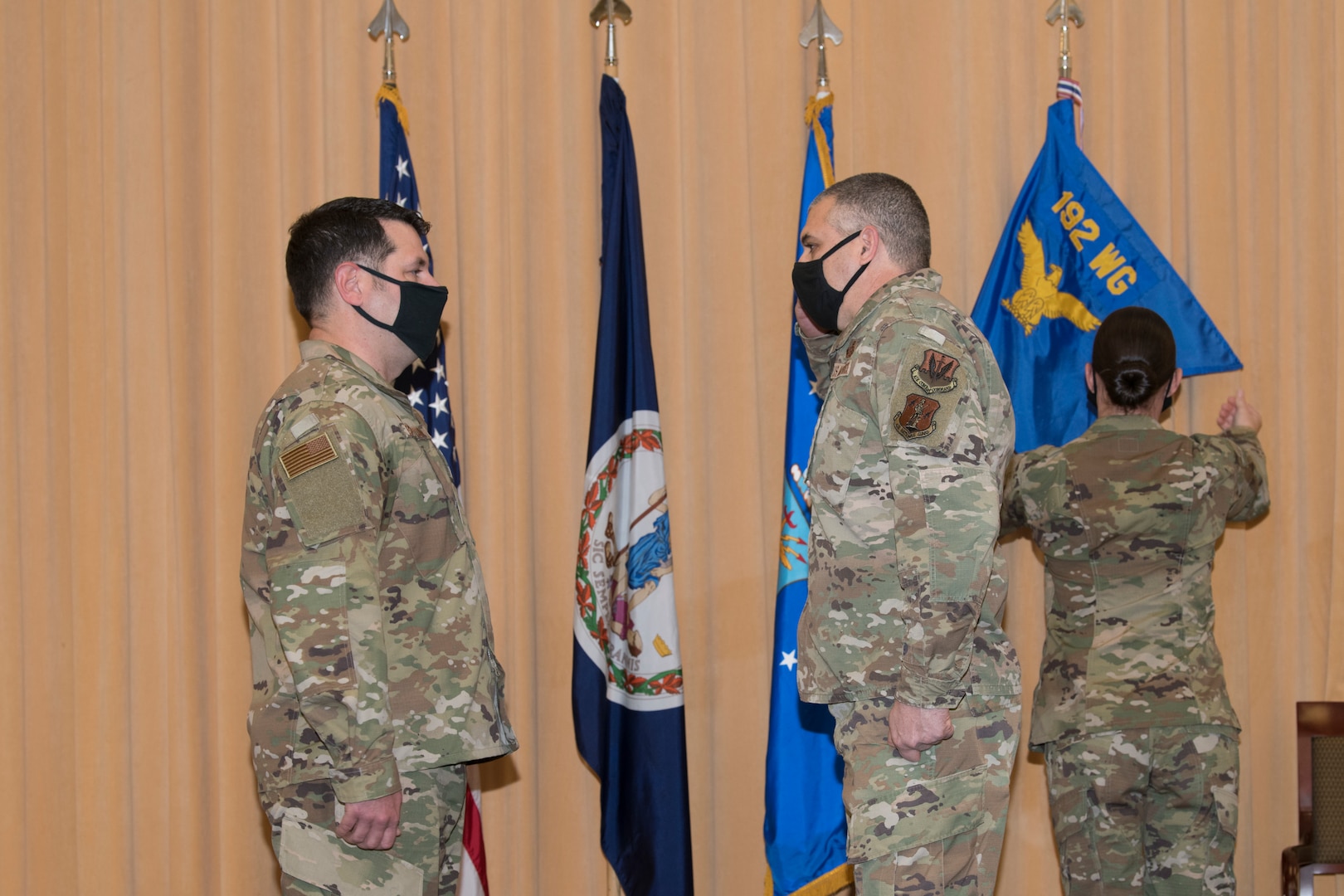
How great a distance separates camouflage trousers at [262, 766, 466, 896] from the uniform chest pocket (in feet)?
3.02

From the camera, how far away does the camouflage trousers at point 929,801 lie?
80.5 inches

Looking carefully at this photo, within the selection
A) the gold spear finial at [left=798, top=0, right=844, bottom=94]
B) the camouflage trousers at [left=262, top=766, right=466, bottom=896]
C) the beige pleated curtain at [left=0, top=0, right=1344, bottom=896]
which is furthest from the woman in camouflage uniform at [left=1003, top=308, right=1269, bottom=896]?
the camouflage trousers at [left=262, top=766, right=466, bottom=896]

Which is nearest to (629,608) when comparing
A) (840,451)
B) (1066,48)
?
(840,451)

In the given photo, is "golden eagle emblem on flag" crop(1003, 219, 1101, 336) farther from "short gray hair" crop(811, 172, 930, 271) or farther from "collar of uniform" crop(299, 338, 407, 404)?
"collar of uniform" crop(299, 338, 407, 404)

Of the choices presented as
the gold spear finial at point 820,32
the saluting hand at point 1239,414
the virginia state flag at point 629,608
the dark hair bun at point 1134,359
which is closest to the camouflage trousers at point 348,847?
the virginia state flag at point 629,608

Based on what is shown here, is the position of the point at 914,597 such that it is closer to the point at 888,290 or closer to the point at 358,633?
the point at 888,290

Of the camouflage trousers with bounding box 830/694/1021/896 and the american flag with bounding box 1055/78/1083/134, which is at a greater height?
the american flag with bounding box 1055/78/1083/134

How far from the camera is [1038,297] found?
333cm

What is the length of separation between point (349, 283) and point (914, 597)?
1.28m

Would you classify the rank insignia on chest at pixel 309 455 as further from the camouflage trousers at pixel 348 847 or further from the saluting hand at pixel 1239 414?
the saluting hand at pixel 1239 414

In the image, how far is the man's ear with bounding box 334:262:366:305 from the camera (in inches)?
88.8

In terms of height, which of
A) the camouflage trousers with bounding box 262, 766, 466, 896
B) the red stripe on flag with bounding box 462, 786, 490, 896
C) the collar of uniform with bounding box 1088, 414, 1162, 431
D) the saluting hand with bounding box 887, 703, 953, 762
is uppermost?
the collar of uniform with bounding box 1088, 414, 1162, 431

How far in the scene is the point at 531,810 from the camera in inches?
131

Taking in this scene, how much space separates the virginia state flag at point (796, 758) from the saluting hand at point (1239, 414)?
125cm
